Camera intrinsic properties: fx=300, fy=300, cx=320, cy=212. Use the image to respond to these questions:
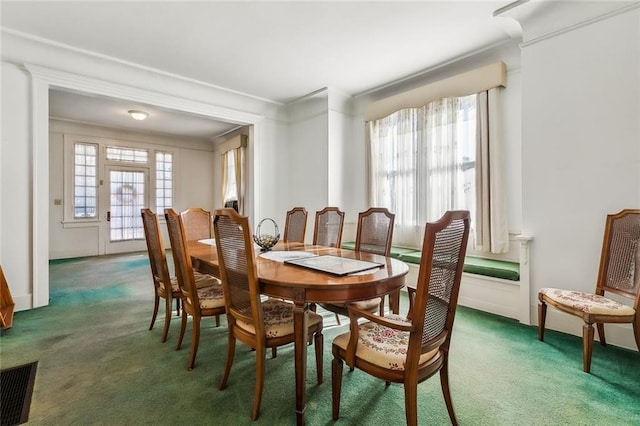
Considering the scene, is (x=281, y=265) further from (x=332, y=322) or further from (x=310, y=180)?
(x=310, y=180)

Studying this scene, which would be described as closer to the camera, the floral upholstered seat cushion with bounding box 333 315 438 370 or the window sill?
the floral upholstered seat cushion with bounding box 333 315 438 370

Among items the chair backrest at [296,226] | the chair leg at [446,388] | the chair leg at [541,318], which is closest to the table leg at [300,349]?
the chair leg at [446,388]

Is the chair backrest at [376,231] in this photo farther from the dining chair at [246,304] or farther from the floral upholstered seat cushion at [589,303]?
the floral upholstered seat cushion at [589,303]

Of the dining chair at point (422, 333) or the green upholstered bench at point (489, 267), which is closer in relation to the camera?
the dining chair at point (422, 333)

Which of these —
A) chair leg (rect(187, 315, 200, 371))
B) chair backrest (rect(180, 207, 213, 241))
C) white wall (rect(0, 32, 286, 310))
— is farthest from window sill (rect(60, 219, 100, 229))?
chair leg (rect(187, 315, 200, 371))

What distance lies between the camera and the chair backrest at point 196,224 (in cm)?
336

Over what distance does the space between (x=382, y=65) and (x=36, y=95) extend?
12.8 feet

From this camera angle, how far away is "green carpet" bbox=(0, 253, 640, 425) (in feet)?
5.16

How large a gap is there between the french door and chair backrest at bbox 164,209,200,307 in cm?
565

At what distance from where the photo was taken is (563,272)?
2.58 metres

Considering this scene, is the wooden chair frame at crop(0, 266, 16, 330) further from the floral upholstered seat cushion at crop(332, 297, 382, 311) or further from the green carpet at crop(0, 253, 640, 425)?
the floral upholstered seat cushion at crop(332, 297, 382, 311)

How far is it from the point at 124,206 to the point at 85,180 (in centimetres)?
90

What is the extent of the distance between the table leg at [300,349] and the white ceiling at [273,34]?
2.54 m

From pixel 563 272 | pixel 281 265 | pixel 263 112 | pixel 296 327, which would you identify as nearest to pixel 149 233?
pixel 281 265
